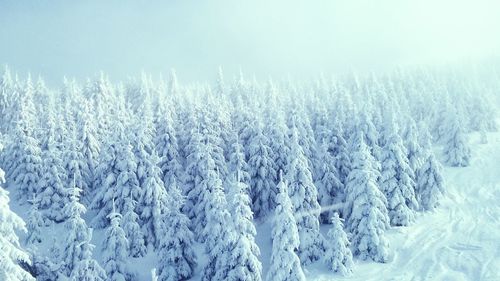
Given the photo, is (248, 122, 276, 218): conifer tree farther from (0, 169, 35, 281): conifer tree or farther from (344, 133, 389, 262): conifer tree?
(0, 169, 35, 281): conifer tree

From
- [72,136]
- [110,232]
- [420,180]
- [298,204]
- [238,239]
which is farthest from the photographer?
[72,136]

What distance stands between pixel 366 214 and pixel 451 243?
324 inches

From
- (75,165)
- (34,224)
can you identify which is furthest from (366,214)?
(75,165)

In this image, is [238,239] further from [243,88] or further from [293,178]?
[243,88]

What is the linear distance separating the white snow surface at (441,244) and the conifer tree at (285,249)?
420 centimetres

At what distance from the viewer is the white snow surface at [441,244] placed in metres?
36.5

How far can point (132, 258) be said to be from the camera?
4297 cm

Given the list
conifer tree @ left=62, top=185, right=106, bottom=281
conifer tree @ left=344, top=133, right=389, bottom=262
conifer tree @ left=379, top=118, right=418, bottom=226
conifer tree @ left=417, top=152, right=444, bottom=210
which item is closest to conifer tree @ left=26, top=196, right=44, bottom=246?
conifer tree @ left=62, top=185, right=106, bottom=281

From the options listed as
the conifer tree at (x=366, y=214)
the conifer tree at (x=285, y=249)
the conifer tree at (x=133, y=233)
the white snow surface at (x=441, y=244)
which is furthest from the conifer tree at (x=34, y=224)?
the conifer tree at (x=366, y=214)

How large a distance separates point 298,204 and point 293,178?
248 cm

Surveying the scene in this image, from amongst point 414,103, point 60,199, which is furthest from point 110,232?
point 414,103

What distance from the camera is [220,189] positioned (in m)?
37.7

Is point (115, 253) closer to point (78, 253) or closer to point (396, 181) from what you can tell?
point (78, 253)

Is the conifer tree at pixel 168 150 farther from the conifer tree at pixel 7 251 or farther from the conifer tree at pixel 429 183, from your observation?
the conifer tree at pixel 7 251
